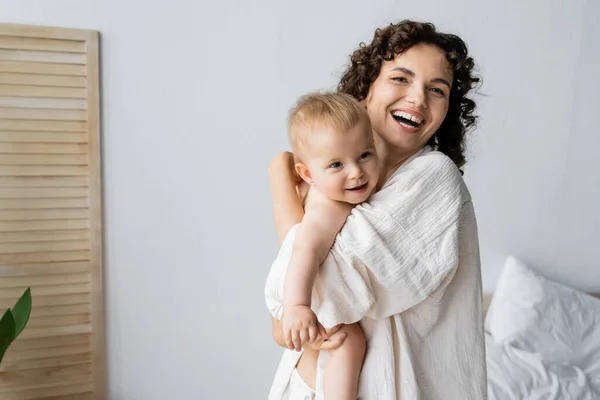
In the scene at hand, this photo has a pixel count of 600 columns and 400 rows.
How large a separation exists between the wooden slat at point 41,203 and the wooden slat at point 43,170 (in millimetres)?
88

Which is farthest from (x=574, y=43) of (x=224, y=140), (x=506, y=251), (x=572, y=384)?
(x=224, y=140)

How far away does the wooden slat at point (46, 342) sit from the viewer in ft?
6.88

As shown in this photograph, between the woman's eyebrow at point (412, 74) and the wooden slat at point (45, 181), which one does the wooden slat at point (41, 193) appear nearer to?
the wooden slat at point (45, 181)

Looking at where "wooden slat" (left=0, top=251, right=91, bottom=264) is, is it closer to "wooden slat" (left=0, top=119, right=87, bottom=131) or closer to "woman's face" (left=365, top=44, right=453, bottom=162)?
"wooden slat" (left=0, top=119, right=87, bottom=131)

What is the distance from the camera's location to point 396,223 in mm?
928

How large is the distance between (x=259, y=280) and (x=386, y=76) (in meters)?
1.38

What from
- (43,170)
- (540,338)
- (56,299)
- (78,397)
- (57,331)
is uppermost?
(43,170)

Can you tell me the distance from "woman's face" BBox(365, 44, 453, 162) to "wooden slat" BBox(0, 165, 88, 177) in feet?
4.28

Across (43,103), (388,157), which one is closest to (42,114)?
(43,103)

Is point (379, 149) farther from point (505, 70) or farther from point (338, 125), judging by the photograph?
point (505, 70)

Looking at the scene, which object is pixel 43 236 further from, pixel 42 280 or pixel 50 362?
pixel 50 362

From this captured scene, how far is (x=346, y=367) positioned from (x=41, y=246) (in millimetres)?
1469

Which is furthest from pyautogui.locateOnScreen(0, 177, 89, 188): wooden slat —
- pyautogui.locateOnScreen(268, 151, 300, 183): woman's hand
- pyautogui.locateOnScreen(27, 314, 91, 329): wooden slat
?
pyautogui.locateOnScreen(268, 151, 300, 183): woman's hand

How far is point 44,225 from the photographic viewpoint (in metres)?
2.07
